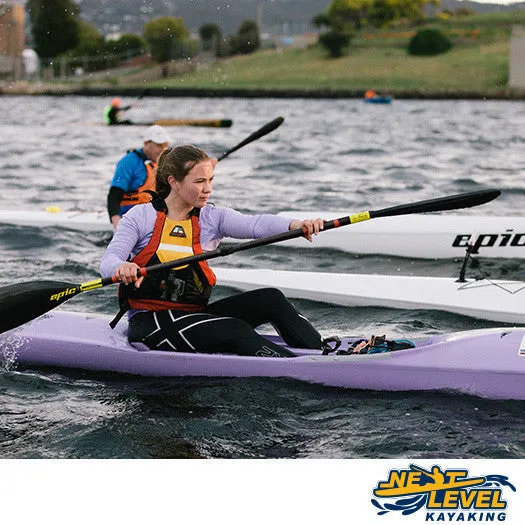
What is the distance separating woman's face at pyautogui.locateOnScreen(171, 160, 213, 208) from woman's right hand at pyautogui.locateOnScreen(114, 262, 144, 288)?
45cm

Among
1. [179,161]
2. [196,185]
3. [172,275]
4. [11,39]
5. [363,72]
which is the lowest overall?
[172,275]

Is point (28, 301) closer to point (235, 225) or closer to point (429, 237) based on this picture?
point (235, 225)

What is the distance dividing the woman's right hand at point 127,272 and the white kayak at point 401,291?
2826mm

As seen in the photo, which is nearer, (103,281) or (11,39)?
(103,281)

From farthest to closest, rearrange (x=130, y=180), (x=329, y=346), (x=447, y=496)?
(x=130, y=180), (x=329, y=346), (x=447, y=496)

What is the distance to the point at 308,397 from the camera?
5234 mm

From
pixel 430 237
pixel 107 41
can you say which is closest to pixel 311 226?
pixel 430 237

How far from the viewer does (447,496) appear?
368 cm

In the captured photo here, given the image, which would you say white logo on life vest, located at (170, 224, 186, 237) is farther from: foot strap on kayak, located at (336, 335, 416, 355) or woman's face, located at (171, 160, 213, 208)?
foot strap on kayak, located at (336, 335, 416, 355)

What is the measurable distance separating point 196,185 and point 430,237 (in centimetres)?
450

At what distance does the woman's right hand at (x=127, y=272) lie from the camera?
4.84m

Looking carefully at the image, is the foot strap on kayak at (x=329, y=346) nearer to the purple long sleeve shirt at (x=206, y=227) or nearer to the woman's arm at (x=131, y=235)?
the purple long sleeve shirt at (x=206, y=227)

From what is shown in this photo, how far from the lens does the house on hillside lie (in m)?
43.9

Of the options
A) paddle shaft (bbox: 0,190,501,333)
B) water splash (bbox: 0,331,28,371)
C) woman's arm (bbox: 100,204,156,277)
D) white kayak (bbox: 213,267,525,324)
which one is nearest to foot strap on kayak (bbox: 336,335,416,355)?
paddle shaft (bbox: 0,190,501,333)
